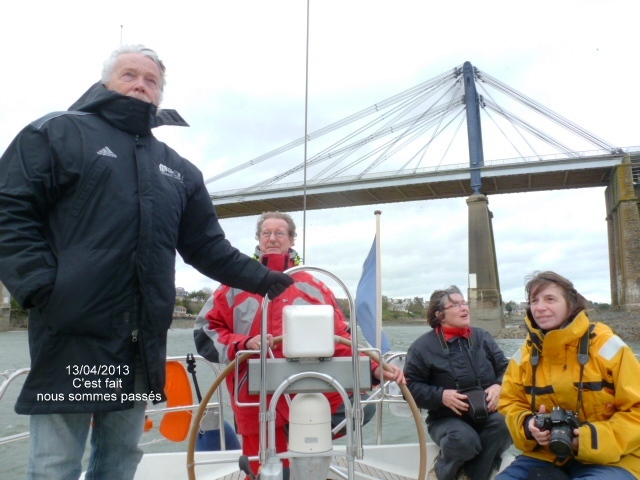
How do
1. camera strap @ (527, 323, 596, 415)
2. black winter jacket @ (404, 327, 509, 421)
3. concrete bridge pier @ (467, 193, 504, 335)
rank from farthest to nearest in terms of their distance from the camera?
concrete bridge pier @ (467, 193, 504, 335) < black winter jacket @ (404, 327, 509, 421) < camera strap @ (527, 323, 596, 415)

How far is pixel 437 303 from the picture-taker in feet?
9.56

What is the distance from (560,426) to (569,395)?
0.14 metres

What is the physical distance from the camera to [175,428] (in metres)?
3.11

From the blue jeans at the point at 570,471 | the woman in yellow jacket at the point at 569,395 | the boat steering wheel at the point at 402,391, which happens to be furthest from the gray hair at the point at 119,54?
the blue jeans at the point at 570,471

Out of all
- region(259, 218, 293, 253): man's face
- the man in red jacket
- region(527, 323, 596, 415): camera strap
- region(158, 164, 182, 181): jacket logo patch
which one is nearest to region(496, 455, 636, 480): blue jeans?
region(527, 323, 596, 415): camera strap

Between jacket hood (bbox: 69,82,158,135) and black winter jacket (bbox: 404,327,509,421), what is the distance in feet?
6.15

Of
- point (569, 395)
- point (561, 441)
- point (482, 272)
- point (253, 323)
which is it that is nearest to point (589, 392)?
point (569, 395)

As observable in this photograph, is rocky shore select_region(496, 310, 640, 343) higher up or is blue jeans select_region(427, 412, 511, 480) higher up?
rocky shore select_region(496, 310, 640, 343)

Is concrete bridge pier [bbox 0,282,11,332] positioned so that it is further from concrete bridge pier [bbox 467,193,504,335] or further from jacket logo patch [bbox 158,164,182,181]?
jacket logo patch [bbox 158,164,182,181]

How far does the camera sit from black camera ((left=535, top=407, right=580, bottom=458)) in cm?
179

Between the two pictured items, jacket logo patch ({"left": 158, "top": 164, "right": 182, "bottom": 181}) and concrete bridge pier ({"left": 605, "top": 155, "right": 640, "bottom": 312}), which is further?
concrete bridge pier ({"left": 605, "top": 155, "right": 640, "bottom": 312})

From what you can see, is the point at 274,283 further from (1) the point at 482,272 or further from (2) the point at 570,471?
(1) the point at 482,272

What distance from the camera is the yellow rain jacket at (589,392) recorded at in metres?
1.78

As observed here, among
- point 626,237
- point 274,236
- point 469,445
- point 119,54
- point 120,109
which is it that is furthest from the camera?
point 626,237
